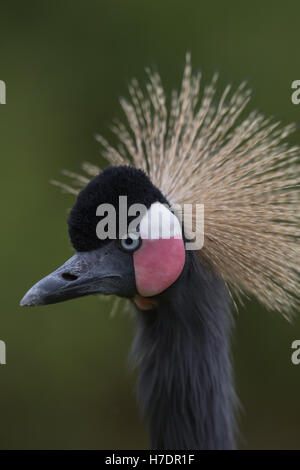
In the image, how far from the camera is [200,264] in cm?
130

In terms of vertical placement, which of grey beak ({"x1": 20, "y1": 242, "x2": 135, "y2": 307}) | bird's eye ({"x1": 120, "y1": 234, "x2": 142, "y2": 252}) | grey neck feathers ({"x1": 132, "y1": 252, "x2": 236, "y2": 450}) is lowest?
grey neck feathers ({"x1": 132, "y1": 252, "x2": 236, "y2": 450})

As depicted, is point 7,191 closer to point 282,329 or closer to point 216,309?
point 282,329

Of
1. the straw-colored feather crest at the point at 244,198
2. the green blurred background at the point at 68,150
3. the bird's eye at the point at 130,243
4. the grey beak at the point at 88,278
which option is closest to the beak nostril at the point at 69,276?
the grey beak at the point at 88,278

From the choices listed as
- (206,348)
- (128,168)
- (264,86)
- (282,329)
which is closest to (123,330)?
(282,329)

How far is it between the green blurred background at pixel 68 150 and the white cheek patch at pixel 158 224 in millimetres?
1464

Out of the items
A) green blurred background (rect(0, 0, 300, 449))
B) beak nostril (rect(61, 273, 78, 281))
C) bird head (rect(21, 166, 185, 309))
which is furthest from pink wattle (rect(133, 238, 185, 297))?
green blurred background (rect(0, 0, 300, 449))

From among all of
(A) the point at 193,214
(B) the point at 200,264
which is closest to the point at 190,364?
(B) the point at 200,264

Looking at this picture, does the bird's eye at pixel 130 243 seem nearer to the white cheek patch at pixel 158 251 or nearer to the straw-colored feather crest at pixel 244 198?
the white cheek patch at pixel 158 251

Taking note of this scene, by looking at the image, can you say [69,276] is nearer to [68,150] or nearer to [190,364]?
[190,364]

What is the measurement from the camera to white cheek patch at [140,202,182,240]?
47.4 inches

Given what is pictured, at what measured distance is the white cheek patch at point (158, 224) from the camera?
1.21m

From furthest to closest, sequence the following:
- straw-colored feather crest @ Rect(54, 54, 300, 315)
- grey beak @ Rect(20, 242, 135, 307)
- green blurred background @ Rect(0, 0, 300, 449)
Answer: green blurred background @ Rect(0, 0, 300, 449) < straw-colored feather crest @ Rect(54, 54, 300, 315) < grey beak @ Rect(20, 242, 135, 307)

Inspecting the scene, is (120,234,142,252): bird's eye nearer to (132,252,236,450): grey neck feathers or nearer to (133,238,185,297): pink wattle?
(133,238,185,297): pink wattle

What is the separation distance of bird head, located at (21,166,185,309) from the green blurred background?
56.5 inches
